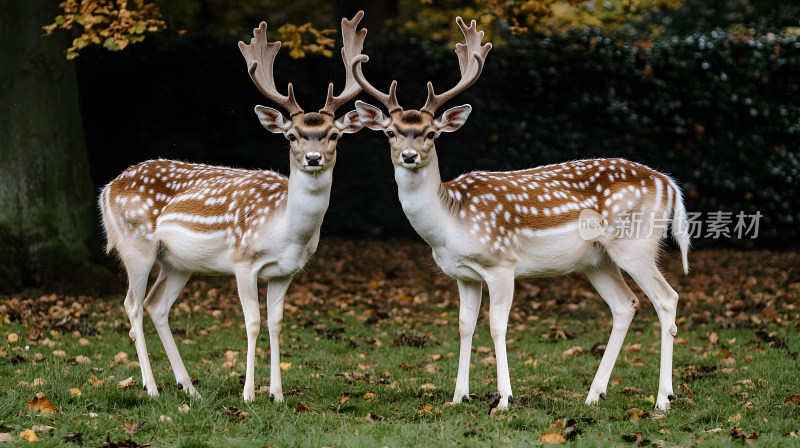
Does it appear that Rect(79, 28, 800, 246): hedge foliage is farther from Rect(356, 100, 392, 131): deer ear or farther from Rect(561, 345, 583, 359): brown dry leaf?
Rect(356, 100, 392, 131): deer ear

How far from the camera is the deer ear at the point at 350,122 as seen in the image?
216 inches

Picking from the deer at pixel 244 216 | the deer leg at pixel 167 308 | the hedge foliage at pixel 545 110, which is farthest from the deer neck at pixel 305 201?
the hedge foliage at pixel 545 110

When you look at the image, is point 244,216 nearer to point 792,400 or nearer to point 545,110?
point 792,400

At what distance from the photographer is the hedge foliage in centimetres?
1167

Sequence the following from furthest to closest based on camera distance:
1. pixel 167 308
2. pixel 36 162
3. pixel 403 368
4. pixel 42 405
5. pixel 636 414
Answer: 1. pixel 36 162
2. pixel 403 368
3. pixel 167 308
4. pixel 636 414
5. pixel 42 405

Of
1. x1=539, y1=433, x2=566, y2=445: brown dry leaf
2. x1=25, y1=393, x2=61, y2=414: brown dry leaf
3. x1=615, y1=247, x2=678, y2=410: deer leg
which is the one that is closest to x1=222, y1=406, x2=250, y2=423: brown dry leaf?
x1=25, y1=393, x2=61, y2=414: brown dry leaf

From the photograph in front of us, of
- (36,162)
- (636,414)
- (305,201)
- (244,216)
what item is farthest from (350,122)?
(36,162)

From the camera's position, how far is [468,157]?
12.9 meters

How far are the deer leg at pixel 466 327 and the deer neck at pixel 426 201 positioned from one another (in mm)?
412

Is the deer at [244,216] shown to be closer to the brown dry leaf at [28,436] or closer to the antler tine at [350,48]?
the antler tine at [350,48]

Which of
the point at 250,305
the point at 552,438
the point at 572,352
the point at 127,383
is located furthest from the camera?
the point at 572,352

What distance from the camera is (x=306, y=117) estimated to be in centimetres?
538

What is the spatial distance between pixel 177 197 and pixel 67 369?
4.46ft

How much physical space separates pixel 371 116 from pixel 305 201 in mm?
659
